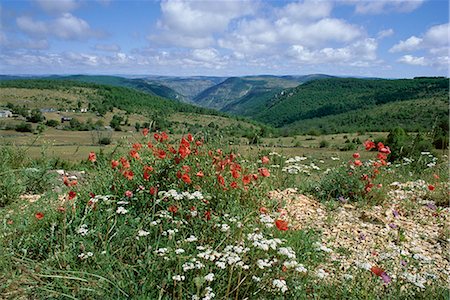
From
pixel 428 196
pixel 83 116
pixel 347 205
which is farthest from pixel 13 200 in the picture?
pixel 83 116

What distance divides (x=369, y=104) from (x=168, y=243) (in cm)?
14226

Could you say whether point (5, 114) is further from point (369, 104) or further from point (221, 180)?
point (369, 104)

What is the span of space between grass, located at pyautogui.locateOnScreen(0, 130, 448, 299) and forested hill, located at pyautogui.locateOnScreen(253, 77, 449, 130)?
181 feet

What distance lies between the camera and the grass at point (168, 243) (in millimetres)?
2387

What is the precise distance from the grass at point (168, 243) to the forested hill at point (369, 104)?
55.1 meters

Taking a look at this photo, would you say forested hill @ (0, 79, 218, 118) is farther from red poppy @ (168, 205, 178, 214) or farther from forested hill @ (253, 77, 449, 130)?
red poppy @ (168, 205, 178, 214)

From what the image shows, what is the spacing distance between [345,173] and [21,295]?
423cm

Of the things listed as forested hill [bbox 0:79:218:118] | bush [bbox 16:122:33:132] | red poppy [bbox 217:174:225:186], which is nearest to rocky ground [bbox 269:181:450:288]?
red poppy [bbox 217:174:225:186]

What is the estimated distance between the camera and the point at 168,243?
105 inches

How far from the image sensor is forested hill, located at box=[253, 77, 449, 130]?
284 ft

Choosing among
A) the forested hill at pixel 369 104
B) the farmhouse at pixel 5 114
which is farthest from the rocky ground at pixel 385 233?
the farmhouse at pixel 5 114

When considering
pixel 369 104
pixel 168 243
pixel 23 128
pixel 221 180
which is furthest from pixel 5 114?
pixel 369 104

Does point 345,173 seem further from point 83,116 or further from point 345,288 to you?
point 83,116

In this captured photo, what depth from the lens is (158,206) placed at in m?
3.52
